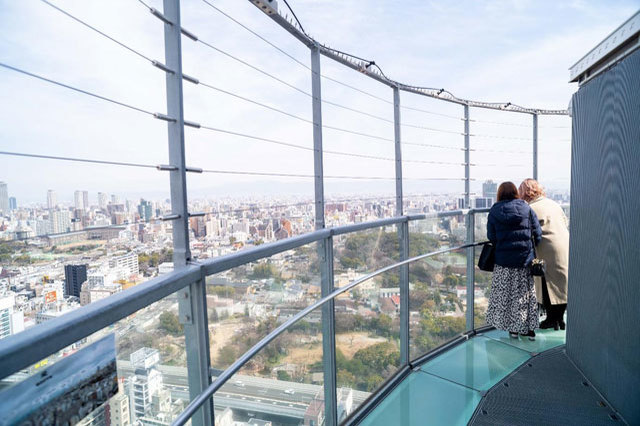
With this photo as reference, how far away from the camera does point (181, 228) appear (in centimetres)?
120

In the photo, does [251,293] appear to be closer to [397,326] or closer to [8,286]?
[8,286]

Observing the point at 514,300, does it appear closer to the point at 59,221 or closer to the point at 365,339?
the point at 365,339

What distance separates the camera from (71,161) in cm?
91

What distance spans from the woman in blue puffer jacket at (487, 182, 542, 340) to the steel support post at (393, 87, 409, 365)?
3.16 feet

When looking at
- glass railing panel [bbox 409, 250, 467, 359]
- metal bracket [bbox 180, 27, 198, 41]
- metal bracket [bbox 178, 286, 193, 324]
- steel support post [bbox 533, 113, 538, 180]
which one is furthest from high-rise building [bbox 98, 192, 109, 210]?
steel support post [bbox 533, 113, 538, 180]

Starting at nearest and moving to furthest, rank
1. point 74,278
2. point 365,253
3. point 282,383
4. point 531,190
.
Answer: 1. point 74,278
2. point 282,383
3. point 365,253
4. point 531,190

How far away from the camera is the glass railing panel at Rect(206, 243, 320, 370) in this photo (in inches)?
49.4

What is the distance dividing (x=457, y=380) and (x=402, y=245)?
1039 mm

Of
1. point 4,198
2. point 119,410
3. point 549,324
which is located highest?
point 4,198

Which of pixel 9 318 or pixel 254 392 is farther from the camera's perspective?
pixel 254 392

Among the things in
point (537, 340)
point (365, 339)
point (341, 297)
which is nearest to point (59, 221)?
point (341, 297)

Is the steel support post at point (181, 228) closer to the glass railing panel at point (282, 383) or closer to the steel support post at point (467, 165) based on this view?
the glass railing panel at point (282, 383)

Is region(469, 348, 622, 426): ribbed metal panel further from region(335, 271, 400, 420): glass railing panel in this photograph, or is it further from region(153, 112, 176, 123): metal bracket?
region(153, 112, 176, 123): metal bracket

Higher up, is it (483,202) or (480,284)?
(483,202)
